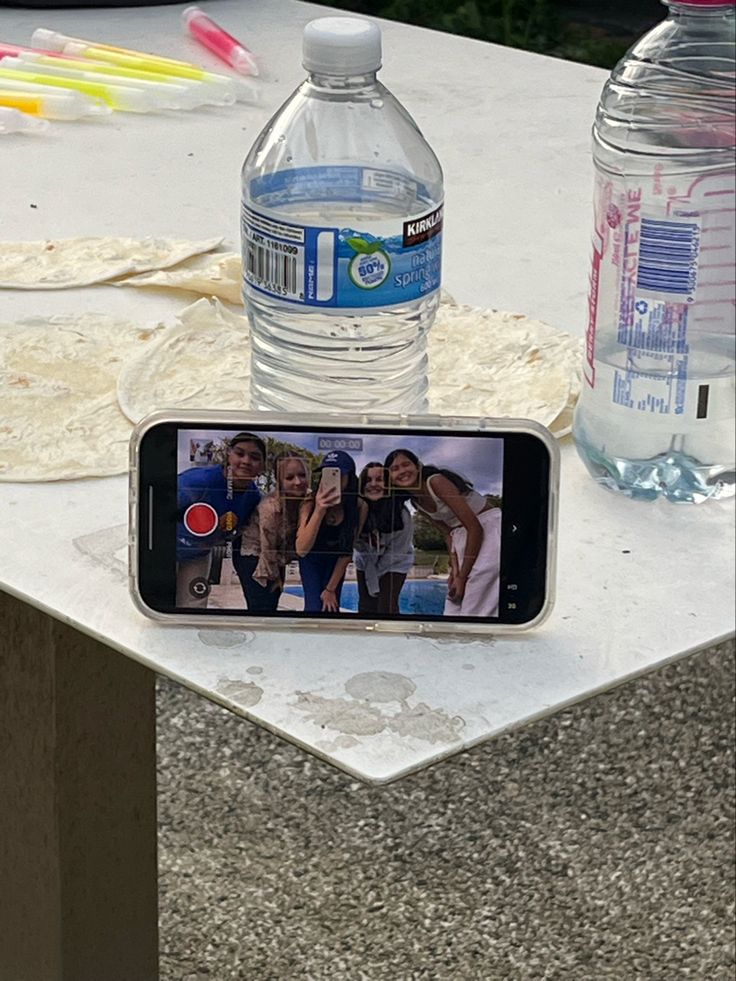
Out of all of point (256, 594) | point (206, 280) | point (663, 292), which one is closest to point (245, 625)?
point (256, 594)

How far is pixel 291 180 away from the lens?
3.04 ft

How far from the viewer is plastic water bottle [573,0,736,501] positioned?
2.59 feet

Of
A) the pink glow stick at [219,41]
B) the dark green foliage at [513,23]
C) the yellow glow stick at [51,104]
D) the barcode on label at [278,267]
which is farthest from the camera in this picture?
the dark green foliage at [513,23]

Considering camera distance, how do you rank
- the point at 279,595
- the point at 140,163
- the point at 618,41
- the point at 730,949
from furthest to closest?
the point at 618,41 < the point at 730,949 < the point at 140,163 < the point at 279,595

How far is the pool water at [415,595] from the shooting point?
0.73 meters

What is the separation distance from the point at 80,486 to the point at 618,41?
3.04 metres

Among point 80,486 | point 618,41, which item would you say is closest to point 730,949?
point 80,486

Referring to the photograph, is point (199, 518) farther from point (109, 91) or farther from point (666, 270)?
point (109, 91)

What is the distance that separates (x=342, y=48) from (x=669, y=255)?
200 mm

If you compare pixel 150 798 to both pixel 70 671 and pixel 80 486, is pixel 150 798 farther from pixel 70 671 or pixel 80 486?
pixel 80 486

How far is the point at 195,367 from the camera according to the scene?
1.00 m

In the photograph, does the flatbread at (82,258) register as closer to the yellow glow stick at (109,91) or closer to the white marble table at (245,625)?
the white marble table at (245,625)

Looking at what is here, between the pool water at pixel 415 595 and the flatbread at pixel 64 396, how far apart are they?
20 centimetres

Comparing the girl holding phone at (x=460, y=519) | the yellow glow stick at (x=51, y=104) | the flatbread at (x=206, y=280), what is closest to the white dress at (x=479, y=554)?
the girl holding phone at (x=460, y=519)
